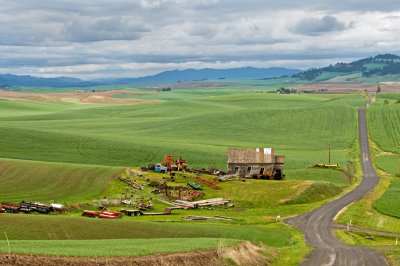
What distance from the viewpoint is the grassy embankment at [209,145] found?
57284 millimetres

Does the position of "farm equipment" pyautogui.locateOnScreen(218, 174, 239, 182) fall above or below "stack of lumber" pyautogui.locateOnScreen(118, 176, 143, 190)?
below

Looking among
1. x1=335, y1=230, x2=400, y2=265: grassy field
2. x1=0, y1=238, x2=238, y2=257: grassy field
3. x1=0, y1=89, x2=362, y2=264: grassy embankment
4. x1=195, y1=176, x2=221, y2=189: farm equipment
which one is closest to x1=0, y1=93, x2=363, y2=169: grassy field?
x1=0, y1=89, x2=362, y2=264: grassy embankment

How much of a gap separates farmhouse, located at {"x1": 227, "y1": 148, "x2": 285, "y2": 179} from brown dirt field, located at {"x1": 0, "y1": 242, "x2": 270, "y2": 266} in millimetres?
43901

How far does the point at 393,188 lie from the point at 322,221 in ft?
91.6

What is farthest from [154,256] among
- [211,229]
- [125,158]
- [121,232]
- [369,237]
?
[125,158]

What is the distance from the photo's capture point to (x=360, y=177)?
9075cm

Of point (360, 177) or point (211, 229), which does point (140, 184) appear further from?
point (360, 177)

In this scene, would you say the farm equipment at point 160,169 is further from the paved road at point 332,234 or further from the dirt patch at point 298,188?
the paved road at point 332,234

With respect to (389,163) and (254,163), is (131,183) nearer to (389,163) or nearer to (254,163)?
(254,163)

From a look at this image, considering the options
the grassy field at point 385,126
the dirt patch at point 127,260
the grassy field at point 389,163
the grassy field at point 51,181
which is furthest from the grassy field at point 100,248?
the grassy field at point 385,126

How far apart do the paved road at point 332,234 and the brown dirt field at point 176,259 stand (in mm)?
4248

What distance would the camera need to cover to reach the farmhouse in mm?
78438

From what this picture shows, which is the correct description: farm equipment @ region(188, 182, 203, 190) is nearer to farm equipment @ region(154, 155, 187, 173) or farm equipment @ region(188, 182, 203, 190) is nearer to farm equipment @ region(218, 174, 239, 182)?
farm equipment @ region(218, 174, 239, 182)

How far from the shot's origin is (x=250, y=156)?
260 feet
